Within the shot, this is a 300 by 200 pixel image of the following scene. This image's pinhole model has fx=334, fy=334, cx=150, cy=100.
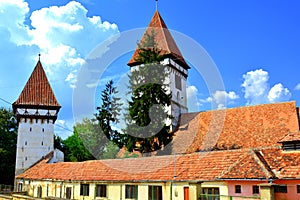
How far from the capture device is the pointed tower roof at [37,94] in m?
40.4

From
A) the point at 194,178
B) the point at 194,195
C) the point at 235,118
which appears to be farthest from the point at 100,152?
the point at 194,195

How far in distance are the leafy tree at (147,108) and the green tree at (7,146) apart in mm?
20611

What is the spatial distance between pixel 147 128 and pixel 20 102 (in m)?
19.2

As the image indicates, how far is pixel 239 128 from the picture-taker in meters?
29.3

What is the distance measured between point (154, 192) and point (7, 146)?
3173 cm

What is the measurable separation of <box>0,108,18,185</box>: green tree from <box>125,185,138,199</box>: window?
2688 centimetres

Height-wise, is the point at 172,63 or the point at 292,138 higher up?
the point at 172,63

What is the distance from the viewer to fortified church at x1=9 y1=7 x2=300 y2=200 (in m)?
16.6

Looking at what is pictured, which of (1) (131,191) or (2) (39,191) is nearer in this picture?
(1) (131,191)

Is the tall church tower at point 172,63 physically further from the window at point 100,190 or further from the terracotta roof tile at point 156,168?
the window at point 100,190

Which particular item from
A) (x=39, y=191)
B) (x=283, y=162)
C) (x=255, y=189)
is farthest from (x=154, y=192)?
(x=39, y=191)

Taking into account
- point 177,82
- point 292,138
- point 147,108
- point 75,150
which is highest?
point 177,82

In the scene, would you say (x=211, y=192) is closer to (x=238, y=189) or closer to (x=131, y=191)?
(x=238, y=189)

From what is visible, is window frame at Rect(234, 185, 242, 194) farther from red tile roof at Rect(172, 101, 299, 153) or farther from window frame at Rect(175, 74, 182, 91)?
window frame at Rect(175, 74, 182, 91)
